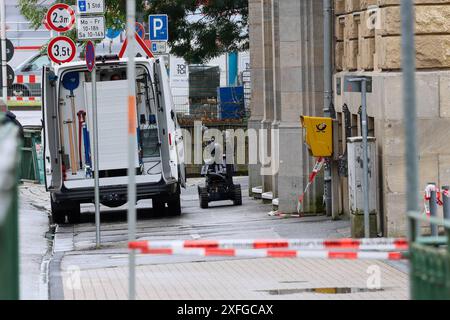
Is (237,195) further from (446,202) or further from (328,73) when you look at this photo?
(446,202)

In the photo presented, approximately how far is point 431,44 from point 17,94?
110 feet

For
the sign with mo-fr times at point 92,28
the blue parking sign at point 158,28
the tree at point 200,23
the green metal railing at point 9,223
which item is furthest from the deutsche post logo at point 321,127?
the tree at point 200,23

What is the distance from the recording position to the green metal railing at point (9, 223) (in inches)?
314

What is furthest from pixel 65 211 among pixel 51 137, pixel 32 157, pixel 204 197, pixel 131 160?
pixel 131 160

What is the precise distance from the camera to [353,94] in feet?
69.4

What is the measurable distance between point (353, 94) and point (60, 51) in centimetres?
627

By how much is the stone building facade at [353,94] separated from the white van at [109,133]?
1894 mm

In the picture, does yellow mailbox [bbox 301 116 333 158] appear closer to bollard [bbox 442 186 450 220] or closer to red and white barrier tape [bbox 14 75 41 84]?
bollard [bbox 442 186 450 220]

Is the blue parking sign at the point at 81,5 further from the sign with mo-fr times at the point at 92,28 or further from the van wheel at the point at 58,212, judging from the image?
the van wheel at the point at 58,212

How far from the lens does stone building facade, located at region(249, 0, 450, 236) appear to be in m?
18.4

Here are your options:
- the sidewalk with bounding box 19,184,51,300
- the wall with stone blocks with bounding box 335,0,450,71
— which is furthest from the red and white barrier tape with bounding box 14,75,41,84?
the wall with stone blocks with bounding box 335,0,450,71

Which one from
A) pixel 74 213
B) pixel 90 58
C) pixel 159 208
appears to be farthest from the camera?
pixel 159 208

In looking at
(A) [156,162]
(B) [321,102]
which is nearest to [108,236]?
(A) [156,162]

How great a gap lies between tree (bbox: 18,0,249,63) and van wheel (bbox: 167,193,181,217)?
14654 mm
